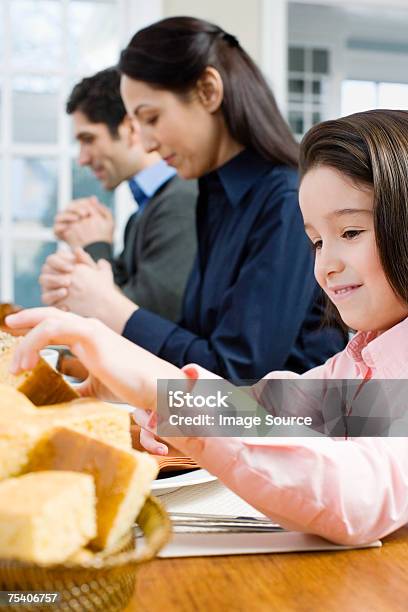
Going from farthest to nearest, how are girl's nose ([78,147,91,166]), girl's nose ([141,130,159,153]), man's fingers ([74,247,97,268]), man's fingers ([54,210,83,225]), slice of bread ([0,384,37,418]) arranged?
1. girl's nose ([78,147,91,166])
2. man's fingers ([54,210,83,225])
3. man's fingers ([74,247,97,268])
4. girl's nose ([141,130,159,153])
5. slice of bread ([0,384,37,418])

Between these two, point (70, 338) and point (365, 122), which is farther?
point (365, 122)

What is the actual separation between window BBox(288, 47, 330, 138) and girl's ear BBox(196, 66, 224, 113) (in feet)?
14.5

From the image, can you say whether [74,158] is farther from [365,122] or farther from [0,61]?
[365,122]

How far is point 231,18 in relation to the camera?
11.2 ft

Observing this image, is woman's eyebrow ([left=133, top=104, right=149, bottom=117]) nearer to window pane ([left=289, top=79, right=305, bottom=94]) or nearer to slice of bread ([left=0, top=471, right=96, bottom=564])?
slice of bread ([left=0, top=471, right=96, bottom=564])

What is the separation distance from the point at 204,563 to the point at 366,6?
3.55 metres

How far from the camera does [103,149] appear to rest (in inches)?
101

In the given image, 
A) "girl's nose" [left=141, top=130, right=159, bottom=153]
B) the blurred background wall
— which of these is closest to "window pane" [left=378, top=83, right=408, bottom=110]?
the blurred background wall

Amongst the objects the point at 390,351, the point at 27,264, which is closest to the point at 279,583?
the point at 390,351

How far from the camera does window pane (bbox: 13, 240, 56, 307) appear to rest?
340cm

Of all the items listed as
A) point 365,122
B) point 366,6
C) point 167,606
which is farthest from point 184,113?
point 366,6

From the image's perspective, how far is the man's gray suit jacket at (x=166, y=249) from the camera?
2047 mm

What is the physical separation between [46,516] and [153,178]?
2.05 metres

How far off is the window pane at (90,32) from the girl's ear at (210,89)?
201 cm
